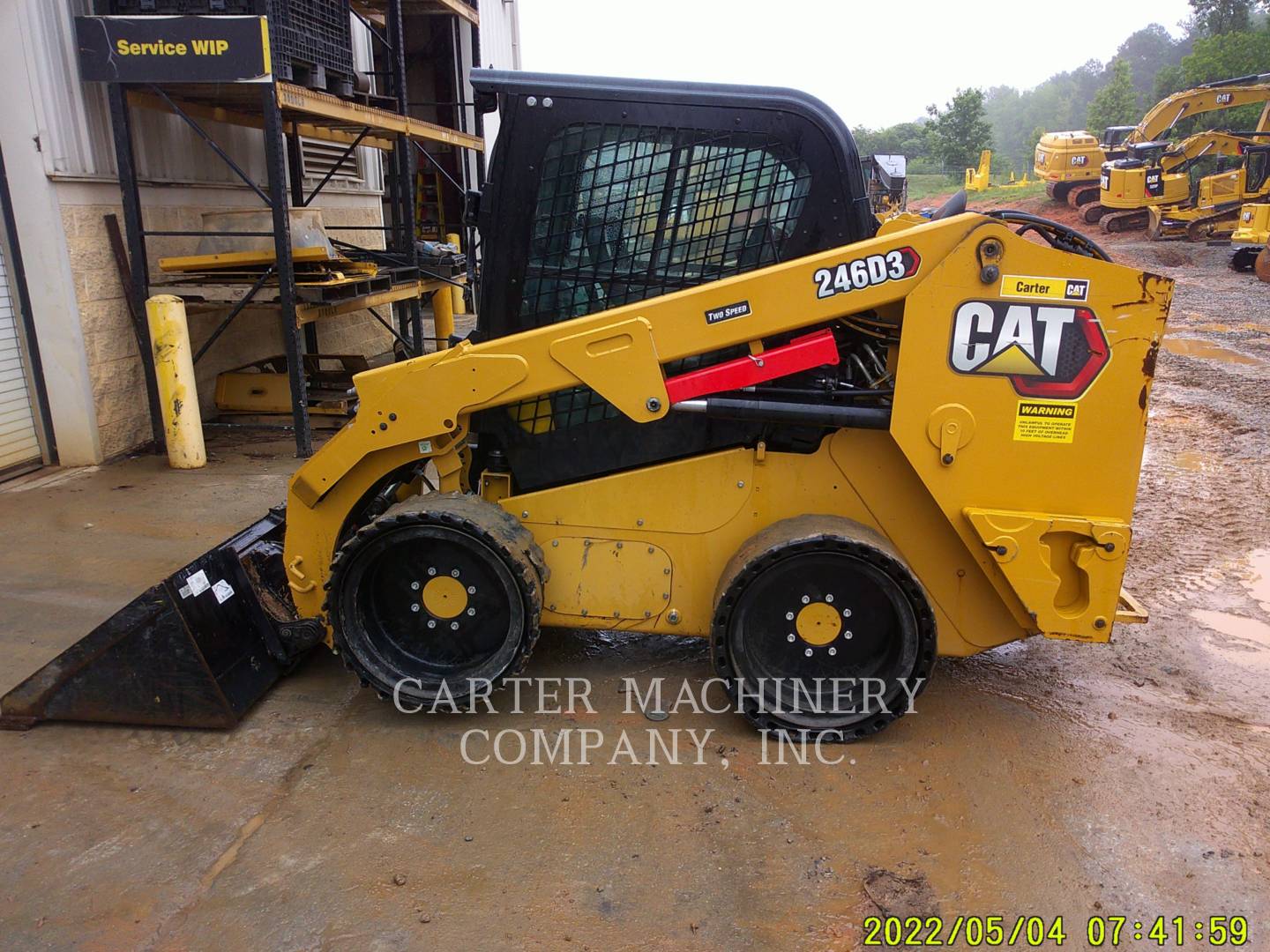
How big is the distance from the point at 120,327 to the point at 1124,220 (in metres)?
23.7

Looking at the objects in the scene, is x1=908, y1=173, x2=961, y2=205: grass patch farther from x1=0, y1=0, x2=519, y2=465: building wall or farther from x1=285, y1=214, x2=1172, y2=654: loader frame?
x1=285, y1=214, x2=1172, y2=654: loader frame

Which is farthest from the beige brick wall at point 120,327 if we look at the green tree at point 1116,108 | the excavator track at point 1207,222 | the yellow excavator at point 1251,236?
the green tree at point 1116,108

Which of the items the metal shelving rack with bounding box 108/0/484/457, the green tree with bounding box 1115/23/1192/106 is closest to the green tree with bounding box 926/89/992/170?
the green tree with bounding box 1115/23/1192/106

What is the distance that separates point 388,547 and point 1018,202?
31305mm

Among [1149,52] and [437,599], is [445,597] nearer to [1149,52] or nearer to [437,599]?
[437,599]

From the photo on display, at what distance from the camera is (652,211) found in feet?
11.2

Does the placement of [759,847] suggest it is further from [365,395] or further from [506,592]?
[365,395]

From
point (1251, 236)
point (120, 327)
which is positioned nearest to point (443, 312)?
point (120, 327)

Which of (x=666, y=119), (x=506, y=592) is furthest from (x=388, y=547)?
(x=666, y=119)

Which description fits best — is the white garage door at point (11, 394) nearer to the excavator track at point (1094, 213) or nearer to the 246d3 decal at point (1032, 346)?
the 246d3 decal at point (1032, 346)

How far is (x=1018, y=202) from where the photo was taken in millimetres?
30359

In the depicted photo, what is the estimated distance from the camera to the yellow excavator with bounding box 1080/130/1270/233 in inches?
853

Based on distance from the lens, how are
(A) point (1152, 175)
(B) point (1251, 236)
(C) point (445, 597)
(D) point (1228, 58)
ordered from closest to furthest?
(C) point (445, 597)
(B) point (1251, 236)
(A) point (1152, 175)
(D) point (1228, 58)

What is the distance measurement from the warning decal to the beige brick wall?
6.26m
